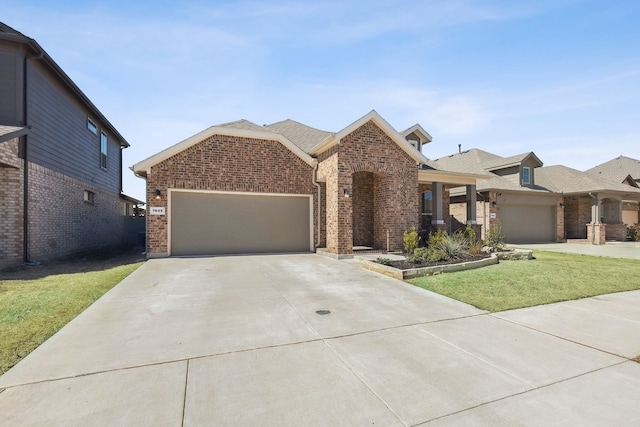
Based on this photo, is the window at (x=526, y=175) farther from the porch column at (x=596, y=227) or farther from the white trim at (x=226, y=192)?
the white trim at (x=226, y=192)

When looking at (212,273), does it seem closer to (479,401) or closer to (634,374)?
(479,401)

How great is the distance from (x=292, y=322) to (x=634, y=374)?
3.74 m

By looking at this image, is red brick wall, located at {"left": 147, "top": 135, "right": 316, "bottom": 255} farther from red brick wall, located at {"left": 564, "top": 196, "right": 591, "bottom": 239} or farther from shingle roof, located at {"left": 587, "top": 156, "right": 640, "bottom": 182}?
shingle roof, located at {"left": 587, "top": 156, "right": 640, "bottom": 182}

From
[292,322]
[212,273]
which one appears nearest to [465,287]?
[292,322]

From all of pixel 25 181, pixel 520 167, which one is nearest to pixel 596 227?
pixel 520 167

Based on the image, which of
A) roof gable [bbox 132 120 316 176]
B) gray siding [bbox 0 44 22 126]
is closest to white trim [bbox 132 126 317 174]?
roof gable [bbox 132 120 316 176]

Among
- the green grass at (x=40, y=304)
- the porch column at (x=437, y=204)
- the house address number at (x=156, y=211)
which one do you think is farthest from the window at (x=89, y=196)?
the porch column at (x=437, y=204)

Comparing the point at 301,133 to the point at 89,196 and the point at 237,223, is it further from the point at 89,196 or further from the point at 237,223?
the point at 89,196

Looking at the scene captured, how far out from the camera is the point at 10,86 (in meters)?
9.35

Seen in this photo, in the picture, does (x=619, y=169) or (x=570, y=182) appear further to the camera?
(x=619, y=169)

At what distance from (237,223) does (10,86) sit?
8.16 meters

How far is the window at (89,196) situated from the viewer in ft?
44.9

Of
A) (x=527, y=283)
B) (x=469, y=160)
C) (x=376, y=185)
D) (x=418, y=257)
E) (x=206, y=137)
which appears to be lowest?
(x=527, y=283)

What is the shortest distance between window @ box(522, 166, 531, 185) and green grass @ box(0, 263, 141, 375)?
22030 mm
